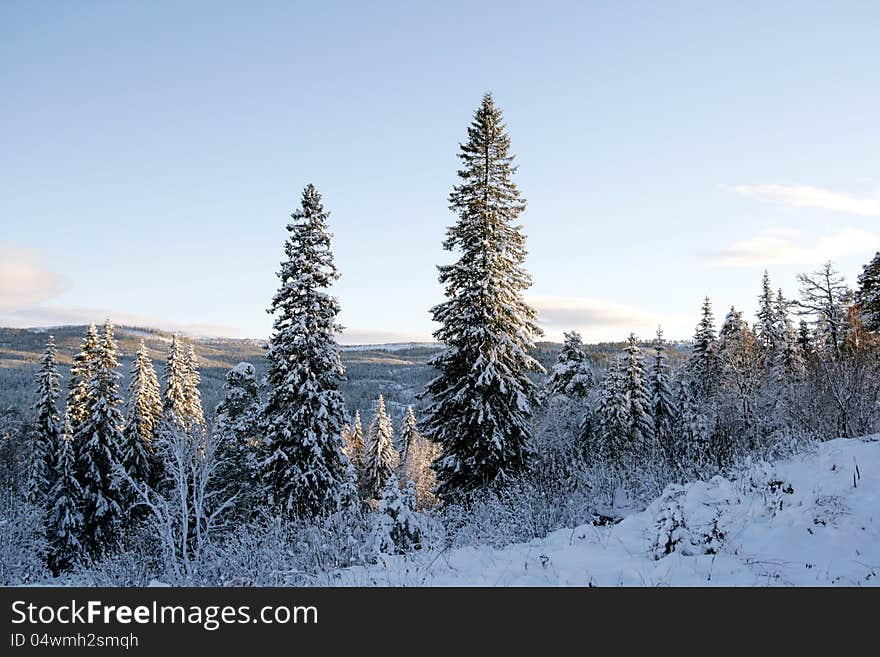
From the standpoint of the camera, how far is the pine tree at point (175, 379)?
33.0 meters

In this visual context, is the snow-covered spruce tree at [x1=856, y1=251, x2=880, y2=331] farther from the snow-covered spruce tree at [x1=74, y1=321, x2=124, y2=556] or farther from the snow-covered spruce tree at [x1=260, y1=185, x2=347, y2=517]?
the snow-covered spruce tree at [x1=74, y1=321, x2=124, y2=556]

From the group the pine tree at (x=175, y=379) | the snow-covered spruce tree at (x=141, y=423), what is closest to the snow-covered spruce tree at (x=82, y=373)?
the snow-covered spruce tree at (x=141, y=423)

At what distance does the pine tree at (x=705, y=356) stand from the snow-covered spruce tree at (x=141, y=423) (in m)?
39.8

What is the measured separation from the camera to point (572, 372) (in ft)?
118

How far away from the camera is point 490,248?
17578 mm

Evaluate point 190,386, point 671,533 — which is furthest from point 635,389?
point 190,386

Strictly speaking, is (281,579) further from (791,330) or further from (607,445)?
(791,330)

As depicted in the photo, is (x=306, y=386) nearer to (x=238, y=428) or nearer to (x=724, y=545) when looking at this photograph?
(x=238, y=428)

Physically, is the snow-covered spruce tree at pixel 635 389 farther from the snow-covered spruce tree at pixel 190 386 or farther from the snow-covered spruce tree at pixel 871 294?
the snow-covered spruce tree at pixel 190 386

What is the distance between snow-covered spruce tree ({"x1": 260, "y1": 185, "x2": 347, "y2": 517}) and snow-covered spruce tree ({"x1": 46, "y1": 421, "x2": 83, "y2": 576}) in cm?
1519

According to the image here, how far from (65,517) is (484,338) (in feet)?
86.0
